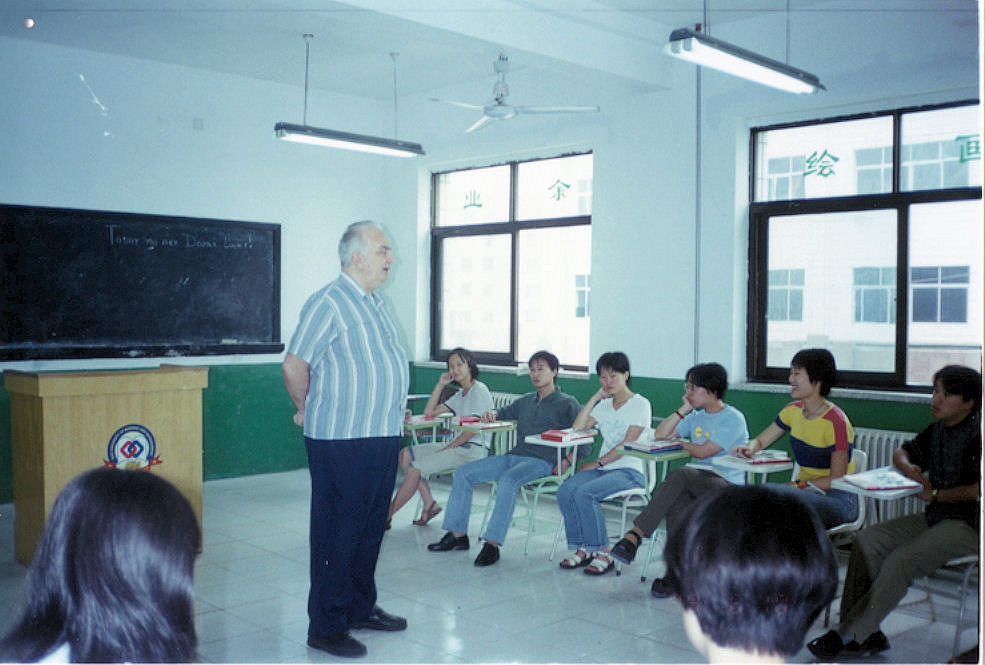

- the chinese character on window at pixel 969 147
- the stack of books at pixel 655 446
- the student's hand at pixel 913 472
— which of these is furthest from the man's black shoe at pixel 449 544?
the chinese character on window at pixel 969 147

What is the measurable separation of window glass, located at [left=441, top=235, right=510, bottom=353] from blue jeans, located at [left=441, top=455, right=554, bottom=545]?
2.14m

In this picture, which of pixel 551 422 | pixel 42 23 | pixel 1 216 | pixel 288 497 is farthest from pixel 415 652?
pixel 42 23

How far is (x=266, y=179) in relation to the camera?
265 inches

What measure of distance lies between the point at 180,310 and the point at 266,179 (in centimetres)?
126

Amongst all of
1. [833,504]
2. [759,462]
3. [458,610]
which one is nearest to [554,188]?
[759,462]

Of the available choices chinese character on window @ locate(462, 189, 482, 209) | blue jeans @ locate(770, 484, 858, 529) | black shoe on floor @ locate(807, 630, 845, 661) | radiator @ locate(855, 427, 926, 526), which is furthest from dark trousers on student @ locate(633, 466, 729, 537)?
chinese character on window @ locate(462, 189, 482, 209)

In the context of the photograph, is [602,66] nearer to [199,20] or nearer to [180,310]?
[199,20]

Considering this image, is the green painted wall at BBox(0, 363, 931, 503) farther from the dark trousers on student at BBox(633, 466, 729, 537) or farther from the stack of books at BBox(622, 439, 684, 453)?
the dark trousers on student at BBox(633, 466, 729, 537)

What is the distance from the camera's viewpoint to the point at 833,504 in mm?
3574

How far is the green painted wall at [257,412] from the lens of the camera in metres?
5.57

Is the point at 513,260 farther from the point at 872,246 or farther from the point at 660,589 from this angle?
the point at 660,589

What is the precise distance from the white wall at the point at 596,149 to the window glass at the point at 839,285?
0.25m

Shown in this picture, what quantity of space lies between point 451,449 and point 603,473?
1101 mm

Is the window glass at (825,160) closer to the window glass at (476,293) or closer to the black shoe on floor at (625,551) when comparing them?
the window glass at (476,293)
